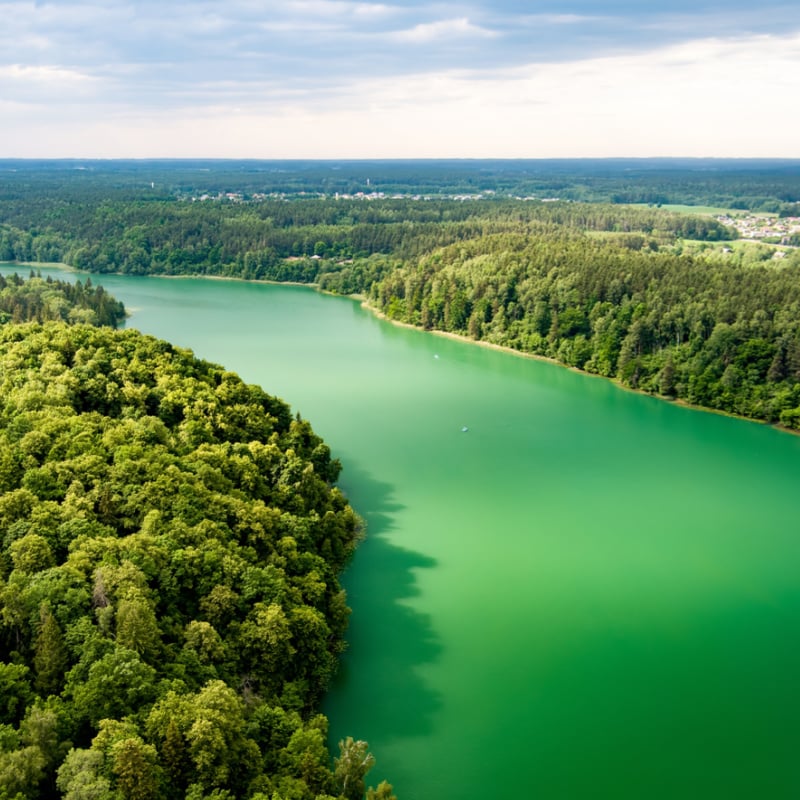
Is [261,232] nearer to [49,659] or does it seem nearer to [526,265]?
[526,265]

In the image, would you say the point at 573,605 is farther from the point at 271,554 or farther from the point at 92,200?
the point at 92,200

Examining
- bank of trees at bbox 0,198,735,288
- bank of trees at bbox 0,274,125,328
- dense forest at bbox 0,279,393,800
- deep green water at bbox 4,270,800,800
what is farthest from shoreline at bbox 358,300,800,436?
dense forest at bbox 0,279,393,800

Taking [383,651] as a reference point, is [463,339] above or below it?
above

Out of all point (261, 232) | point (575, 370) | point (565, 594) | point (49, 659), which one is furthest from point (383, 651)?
point (261, 232)

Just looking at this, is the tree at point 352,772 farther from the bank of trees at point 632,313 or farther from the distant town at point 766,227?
the distant town at point 766,227

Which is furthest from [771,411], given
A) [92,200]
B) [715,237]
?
[92,200]

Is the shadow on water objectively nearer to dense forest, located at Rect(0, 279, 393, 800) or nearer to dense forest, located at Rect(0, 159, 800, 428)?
dense forest, located at Rect(0, 279, 393, 800)
